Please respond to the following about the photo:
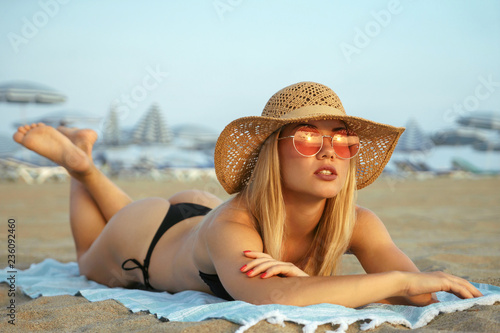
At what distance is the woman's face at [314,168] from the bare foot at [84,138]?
6.60ft

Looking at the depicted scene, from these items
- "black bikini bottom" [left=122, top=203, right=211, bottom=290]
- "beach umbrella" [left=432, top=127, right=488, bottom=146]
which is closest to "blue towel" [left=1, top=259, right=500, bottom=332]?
"black bikini bottom" [left=122, top=203, right=211, bottom=290]

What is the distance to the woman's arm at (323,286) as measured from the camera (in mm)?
1761

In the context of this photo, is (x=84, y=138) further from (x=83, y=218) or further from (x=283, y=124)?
(x=283, y=124)

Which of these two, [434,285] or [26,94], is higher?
[434,285]

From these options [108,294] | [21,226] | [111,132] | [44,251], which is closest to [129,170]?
[111,132]

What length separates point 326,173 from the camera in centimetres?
206

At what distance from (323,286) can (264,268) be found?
0.23 metres

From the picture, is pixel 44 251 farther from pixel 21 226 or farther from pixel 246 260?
pixel 246 260

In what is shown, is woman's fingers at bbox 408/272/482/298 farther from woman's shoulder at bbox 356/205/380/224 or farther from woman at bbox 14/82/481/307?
woman's shoulder at bbox 356/205/380/224

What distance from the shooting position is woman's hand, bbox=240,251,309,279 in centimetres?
176

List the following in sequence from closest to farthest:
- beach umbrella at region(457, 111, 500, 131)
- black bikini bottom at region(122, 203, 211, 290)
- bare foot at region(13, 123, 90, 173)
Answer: black bikini bottom at region(122, 203, 211, 290) → bare foot at region(13, 123, 90, 173) → beach umbrella at region(457, 111, 500, 131)

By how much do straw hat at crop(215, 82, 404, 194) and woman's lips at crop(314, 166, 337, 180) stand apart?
0.74 ft

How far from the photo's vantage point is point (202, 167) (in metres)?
30.1

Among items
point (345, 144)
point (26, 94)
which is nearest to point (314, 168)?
point (345, 144)
